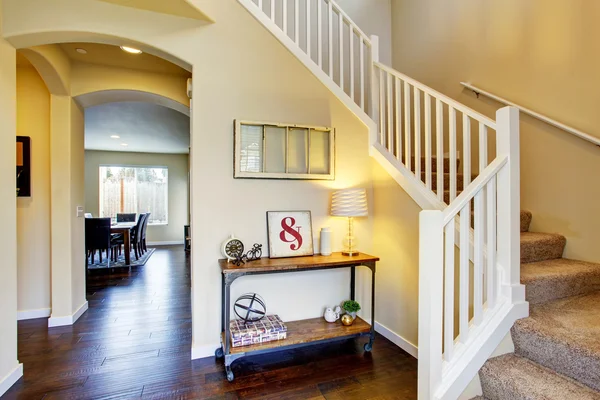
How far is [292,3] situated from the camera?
143 inches

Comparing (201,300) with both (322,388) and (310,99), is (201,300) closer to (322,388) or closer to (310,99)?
(322,388)

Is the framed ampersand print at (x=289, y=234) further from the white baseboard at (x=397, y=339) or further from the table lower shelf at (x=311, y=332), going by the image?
the white baseboard at (x=397, y=339)

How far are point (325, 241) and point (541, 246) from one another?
1.63 metres

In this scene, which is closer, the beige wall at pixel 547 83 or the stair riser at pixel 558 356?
the stair riser at pixel 558 356

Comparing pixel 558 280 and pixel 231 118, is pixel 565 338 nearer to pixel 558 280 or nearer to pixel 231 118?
pixel 558 280

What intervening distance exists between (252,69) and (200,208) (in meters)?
1.23

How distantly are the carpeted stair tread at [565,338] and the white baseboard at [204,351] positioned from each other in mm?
2020

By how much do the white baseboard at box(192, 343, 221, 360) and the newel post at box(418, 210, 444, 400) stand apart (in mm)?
1541

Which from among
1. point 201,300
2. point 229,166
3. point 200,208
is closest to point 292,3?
point 229,166

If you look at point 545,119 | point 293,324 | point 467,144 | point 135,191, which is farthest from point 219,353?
point 135,191

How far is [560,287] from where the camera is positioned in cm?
193

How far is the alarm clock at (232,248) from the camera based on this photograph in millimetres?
2250

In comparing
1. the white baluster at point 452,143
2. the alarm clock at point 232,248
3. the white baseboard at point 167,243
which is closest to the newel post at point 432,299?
the white baluster at point 452,143

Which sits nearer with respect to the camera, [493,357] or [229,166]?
[493,357]
